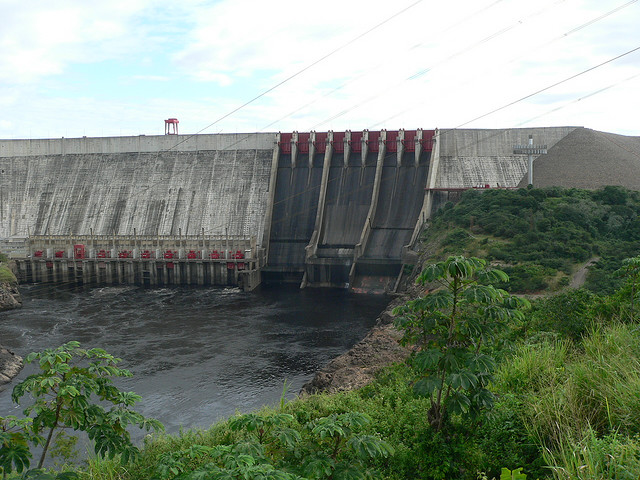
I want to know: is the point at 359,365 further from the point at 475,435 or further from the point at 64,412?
the point at 64,412

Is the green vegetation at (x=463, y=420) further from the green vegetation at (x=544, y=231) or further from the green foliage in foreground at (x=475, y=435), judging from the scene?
the green vegetation at (x=544, y=231)

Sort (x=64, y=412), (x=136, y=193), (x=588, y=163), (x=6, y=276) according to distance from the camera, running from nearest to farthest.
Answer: (x=64, y=412)
(x=6, y=276)
(x=588, y=163)
(x=136, y=193)

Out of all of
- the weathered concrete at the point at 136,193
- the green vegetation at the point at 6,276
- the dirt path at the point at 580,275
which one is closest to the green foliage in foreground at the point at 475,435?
the dirt path at the point at 580,275

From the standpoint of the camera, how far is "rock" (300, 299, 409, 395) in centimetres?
2038

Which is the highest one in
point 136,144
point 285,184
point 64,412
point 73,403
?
point 136,144

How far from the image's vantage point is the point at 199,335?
32062 millimetres

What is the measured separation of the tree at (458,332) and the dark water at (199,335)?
528 inches

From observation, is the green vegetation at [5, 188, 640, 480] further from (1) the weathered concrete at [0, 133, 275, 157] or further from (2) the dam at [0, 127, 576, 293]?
(1) the weathered concrete at [0, 133, 275, 157]

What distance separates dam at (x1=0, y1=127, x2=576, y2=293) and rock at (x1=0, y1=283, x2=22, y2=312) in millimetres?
7674

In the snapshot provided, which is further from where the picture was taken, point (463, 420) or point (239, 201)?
point (239, 201)

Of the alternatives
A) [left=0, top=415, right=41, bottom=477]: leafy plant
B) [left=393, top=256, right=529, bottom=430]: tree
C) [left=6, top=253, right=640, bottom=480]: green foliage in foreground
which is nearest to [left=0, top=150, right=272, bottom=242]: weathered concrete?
[left=6, top=253, right=640, bottom=480]: green foliage in foreground

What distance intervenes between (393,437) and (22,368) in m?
21.9

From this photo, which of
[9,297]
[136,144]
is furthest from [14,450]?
[136,144]

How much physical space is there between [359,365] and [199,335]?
1242cm
